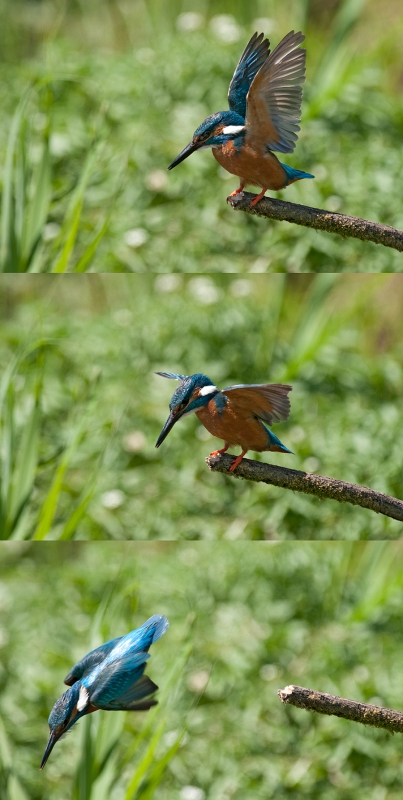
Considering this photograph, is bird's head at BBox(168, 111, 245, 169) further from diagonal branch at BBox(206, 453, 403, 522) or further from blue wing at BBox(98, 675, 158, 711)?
blue wing at BBox(98, 675, 158, 711)

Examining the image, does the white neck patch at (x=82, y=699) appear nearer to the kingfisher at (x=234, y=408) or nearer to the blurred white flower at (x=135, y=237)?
the kingfisher at (x=234, y=408)

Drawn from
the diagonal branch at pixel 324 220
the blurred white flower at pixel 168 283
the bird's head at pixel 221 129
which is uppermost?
the bird's head at pixel 221 129

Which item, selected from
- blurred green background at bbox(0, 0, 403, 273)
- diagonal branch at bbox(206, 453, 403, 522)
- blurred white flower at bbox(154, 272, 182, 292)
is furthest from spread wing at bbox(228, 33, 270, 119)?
blurred white flower at bbox(154, 272, 182, 292)

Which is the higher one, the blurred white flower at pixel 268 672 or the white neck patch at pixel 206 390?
the white neck patch at pixel 206 390

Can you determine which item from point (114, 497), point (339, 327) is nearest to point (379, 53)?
point (339, 327)

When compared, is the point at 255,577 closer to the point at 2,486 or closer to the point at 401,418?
the point at 401,418

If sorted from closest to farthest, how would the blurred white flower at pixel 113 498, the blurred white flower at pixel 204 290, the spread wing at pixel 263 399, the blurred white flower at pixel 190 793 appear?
the spread wing at pixel 263 399, the blurred white flower at pixel 190 793, the blurred white flower at pixel 113 498, the blurred white flower at pixel 204 290

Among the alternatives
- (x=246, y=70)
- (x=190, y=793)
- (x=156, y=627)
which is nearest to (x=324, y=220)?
(x=246, y=70)

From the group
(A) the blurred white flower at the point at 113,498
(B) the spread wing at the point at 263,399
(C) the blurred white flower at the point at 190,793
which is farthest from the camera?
(A) the blurred white flower at the point at 113,498

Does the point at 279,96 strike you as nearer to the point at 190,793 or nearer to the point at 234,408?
the point at 234,408

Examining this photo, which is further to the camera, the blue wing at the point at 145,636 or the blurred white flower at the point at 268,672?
the blurred white flower at the point at 268,672

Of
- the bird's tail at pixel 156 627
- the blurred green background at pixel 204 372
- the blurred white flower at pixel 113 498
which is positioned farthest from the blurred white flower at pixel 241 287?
the bird's tail at pixel 156 627
